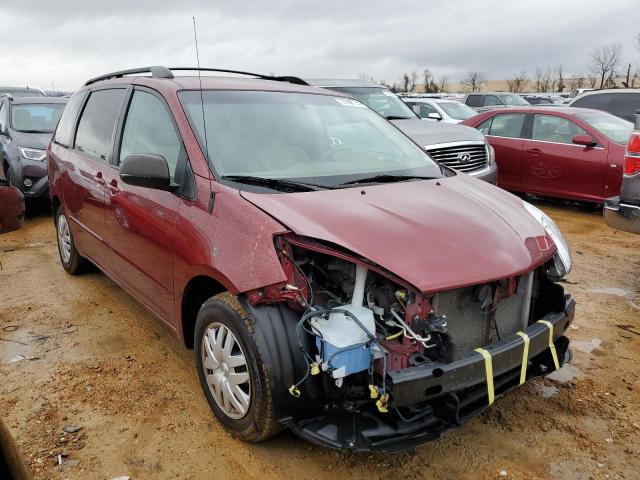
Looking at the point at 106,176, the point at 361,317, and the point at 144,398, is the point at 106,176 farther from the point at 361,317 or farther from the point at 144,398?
the point at 361,317

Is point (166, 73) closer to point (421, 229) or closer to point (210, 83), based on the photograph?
point (210, 83)

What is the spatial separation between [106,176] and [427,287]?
264 centimetres

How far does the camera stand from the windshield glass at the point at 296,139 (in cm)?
309

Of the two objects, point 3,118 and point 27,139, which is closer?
point 27,139

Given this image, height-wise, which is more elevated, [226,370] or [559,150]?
[559,150]

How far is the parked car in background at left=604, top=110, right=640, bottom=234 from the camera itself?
4.52 metres

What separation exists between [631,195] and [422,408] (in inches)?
128

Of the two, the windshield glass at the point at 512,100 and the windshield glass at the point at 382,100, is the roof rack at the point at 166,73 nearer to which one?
the windshield glass at the point at 382,100

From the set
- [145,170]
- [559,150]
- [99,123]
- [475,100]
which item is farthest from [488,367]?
[475,100]

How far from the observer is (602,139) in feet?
25.1

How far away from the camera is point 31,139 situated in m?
8.34

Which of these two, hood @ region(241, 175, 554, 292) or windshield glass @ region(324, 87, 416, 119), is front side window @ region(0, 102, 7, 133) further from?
hood @ region(241, 175, 554, 292)

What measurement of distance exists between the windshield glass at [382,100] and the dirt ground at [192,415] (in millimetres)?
4851

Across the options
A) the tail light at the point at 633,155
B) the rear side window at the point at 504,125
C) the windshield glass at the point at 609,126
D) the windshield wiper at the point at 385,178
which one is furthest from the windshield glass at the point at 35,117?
the windshield glass at the point at 609,126
